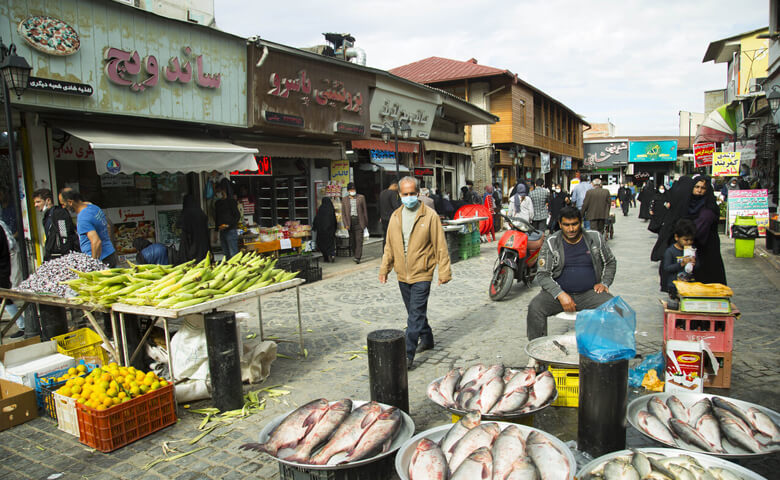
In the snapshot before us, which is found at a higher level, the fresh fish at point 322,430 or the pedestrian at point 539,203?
the pedestrian at point 539,203

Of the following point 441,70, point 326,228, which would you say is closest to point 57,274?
point 326,228

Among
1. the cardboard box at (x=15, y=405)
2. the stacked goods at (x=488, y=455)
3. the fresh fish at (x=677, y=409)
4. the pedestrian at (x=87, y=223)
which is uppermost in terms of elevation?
the pedestrian at (x=87, y=223)

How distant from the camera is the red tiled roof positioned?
1002 inches

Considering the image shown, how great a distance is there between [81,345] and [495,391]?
4.79 m

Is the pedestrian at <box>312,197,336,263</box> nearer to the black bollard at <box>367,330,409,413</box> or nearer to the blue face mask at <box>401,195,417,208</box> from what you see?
the blue face mask at <box>401,195,417,208</box>

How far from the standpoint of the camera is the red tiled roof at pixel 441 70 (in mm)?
25450

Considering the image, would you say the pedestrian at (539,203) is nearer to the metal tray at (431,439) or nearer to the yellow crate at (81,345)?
the yellow crate at (81,345)

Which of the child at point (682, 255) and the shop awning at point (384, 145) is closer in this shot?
the child at point (682, 255)

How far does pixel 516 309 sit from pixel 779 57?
38.4 ft

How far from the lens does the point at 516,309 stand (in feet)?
26.9

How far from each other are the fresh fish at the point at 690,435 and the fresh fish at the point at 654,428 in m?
0.06

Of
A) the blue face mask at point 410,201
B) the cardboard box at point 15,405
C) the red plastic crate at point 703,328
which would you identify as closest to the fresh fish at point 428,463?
the red plastic crate at point 703,328

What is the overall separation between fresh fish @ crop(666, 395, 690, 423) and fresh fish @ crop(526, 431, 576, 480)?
3.51 ft

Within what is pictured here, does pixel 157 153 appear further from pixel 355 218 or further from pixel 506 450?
pixel 506 450
